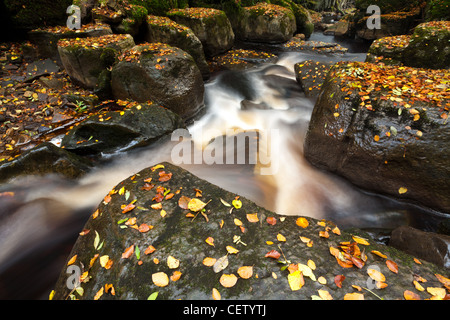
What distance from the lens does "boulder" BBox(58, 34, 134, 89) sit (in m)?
6.21

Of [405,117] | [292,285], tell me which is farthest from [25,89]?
[405,117]

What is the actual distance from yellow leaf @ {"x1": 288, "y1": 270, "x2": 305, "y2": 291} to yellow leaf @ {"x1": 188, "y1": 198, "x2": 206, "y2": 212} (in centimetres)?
120

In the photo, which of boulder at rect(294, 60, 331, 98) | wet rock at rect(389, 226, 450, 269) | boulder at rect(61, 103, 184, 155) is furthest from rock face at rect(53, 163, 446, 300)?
boulder at rect(294, 60, 331, 98)

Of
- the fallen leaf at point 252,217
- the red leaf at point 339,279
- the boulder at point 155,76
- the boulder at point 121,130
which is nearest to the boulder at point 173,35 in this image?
the boulder at point 155,76

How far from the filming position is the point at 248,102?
809 cm

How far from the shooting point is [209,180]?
468cm

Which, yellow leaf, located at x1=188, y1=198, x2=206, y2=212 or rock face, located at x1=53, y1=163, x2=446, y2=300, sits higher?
yellow leaf, located at x1=188, y1=198, x2=206, y2=212

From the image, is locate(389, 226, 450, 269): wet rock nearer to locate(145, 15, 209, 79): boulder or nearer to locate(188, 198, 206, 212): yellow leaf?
locate(188, 198, 206, 212): yellow leaf

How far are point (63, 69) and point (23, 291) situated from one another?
6.90 metres

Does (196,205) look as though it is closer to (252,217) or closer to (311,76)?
(252,217)

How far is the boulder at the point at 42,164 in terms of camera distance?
12.6 feet

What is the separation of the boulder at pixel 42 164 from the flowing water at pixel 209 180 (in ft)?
0.52

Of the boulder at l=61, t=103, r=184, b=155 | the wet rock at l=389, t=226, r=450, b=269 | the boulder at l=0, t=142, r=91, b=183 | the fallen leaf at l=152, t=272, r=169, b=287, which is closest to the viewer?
the fallen leaf at l=152, t=272, r=169, b=287
